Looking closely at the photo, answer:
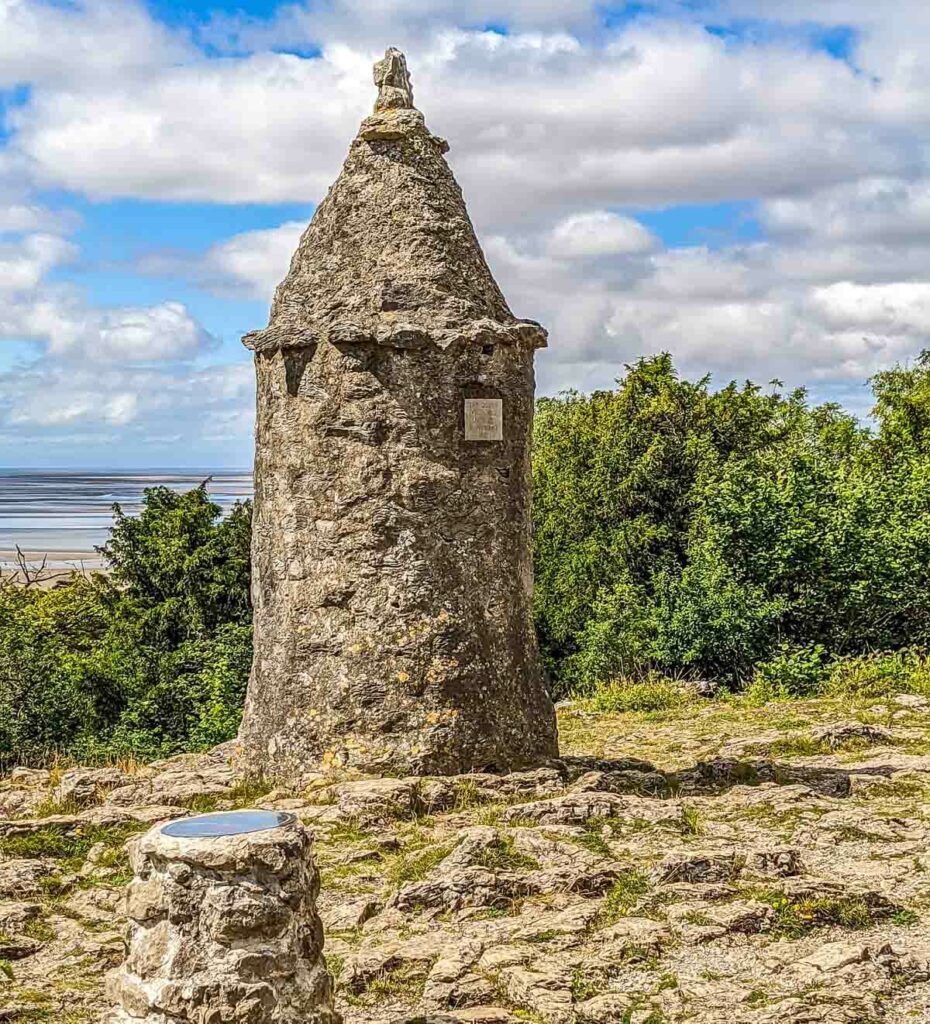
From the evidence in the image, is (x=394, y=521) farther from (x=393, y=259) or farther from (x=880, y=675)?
(x=880, y=675)

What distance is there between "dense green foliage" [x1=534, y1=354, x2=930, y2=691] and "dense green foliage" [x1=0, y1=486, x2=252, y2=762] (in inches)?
215

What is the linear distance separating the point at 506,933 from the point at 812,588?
1133 cm

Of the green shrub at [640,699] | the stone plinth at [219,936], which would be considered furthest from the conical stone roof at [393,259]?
the green shrub at [640,699]

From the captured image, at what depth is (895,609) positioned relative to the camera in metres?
16.4

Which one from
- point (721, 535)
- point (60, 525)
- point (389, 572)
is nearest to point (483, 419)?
point (389, 572)

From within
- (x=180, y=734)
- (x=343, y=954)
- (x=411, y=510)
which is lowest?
(x=180, y=734)

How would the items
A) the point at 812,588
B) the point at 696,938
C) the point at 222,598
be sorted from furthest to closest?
1. the point at 222,598
2. the point at 812,588
3. the point at 696,938

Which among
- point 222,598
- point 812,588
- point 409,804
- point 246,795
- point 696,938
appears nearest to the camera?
point 696,938

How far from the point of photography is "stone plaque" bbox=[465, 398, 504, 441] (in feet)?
28.8

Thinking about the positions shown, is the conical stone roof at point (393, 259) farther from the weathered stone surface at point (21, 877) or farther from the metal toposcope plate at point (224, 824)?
the metal toposcope plate at point (224, 824)

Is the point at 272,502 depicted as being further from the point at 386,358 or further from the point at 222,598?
the point at 222,598

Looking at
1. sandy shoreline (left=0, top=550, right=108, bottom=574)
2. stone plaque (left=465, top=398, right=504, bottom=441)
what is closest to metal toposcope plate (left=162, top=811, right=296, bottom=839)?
stone plaque (left=465, top=398, right=504, bottom=441)

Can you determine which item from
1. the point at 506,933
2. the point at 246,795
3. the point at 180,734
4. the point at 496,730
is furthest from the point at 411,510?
the point at 180,734

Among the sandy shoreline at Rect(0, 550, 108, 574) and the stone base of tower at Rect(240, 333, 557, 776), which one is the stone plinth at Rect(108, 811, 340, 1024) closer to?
the stone base of tower at Rect(240, 333, 557, 776)
